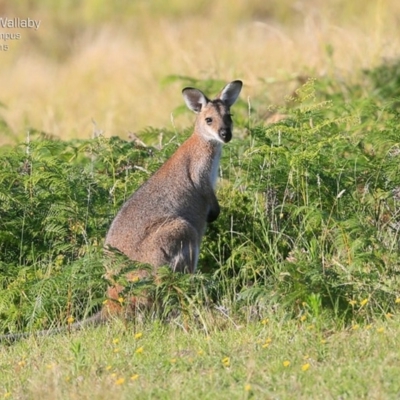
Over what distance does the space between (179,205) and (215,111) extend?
1.11 metres

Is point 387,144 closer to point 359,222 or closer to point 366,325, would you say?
point 359,222

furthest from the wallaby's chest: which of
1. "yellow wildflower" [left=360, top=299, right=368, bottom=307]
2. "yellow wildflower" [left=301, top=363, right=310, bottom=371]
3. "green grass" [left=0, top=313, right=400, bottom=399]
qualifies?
"yellow wildflower" [left=301, top=363, right=310, bottom=371]

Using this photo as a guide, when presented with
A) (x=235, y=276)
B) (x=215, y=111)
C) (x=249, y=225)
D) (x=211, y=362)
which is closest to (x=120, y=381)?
(x=211, y=362)

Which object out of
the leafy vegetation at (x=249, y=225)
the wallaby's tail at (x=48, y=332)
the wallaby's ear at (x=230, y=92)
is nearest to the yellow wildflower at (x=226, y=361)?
the leafy vegetation at (x=249, y=225)

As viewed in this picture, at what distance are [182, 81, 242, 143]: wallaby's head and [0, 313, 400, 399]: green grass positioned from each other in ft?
8.01

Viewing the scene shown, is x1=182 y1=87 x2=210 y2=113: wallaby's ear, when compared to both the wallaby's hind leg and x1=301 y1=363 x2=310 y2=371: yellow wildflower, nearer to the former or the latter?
the wallaby's hind leg

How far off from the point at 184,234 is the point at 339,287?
1.58 metres

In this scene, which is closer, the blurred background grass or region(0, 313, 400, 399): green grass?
region(0, 313, 400, 399): green grass

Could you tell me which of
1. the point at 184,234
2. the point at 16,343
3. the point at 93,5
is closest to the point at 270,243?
the point at 184,234

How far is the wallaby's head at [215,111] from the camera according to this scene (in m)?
9.19

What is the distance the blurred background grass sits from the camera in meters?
14.9

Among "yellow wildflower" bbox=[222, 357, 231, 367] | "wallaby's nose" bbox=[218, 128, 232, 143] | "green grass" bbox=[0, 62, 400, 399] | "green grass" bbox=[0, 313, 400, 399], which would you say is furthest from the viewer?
"wallaby's nose" bbox=[218, 128, 232, 143]

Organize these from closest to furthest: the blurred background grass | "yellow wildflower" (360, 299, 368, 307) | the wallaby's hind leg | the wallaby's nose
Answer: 1. "yellow wildflower" (360, 299, 368, 307)
2. the wallaby's hind leg
3. the wallaby's nose
4. the blurred background grass

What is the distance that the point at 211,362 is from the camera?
20.1 ft
